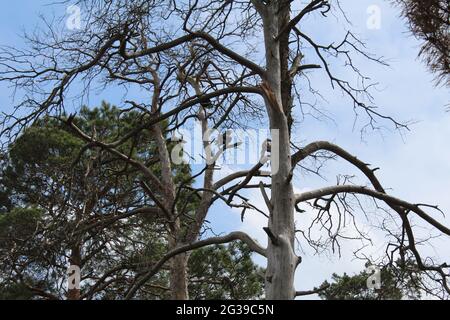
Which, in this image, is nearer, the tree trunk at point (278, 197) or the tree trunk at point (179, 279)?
the tree trunk at point (278, 197)

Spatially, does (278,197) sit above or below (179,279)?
above

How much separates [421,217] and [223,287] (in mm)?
7453

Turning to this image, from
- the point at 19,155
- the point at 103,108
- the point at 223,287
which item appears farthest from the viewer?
the point at 103,108

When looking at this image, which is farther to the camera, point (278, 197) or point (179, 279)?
point (179, 279)

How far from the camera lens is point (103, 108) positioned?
1706cm

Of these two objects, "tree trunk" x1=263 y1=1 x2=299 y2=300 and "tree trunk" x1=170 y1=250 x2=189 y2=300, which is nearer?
"tree trunk" x1=263 y1=1 x2=299 y2=300

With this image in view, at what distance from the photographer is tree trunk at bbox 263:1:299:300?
6188 mm

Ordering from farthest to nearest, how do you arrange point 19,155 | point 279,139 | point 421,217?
1. point 19,155
2. point 421,217
3. point 279,139

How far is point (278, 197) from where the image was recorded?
6504mm

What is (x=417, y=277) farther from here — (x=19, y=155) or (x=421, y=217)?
(x=19, y=155)

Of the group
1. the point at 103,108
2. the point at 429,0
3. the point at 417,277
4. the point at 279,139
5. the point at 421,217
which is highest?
the point at 103,108

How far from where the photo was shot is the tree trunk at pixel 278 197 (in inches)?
244
